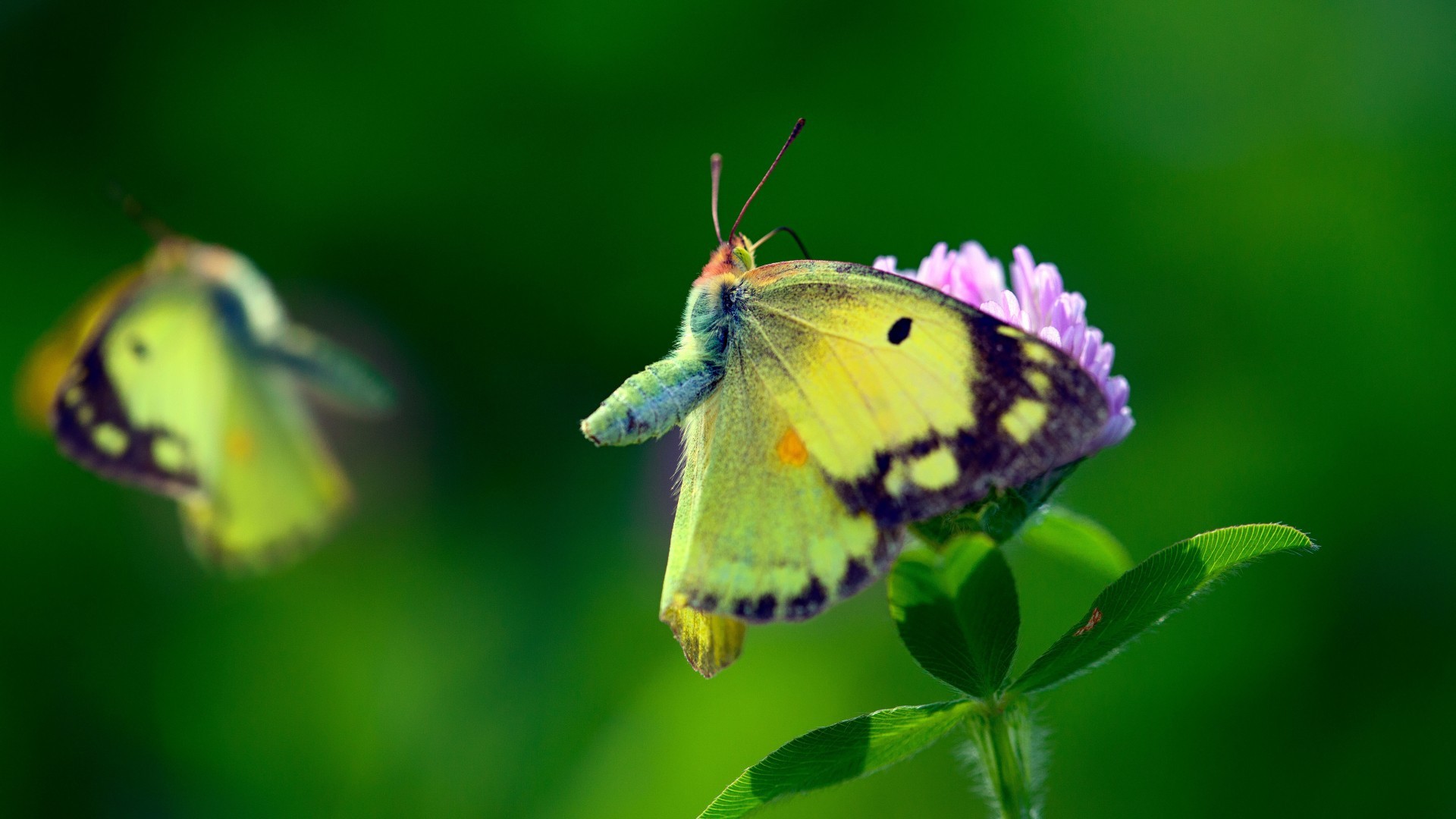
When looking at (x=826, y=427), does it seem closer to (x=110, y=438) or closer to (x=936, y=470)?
(x=936, y=470)

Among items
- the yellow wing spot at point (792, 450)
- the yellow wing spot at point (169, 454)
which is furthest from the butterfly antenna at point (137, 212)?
the yellow wing spot at point (792, 450)

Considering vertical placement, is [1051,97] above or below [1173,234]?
above

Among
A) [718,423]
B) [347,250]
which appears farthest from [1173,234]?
[347,250]

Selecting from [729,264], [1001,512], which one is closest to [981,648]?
[1001,512]

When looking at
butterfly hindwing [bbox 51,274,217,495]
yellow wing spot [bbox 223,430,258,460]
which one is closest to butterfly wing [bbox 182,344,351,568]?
yellow wing spot [bbox 223,430,258,460]

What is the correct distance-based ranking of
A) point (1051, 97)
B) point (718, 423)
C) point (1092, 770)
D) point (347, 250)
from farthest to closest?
point (347, 250) < point (1051, 97) < point (1092, 770) < point (718, 423)

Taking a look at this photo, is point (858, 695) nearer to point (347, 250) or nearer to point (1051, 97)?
point (1051, 97)

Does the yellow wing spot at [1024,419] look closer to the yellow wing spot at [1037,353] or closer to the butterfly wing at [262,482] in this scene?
the yellow wing spot at [1037,353]
